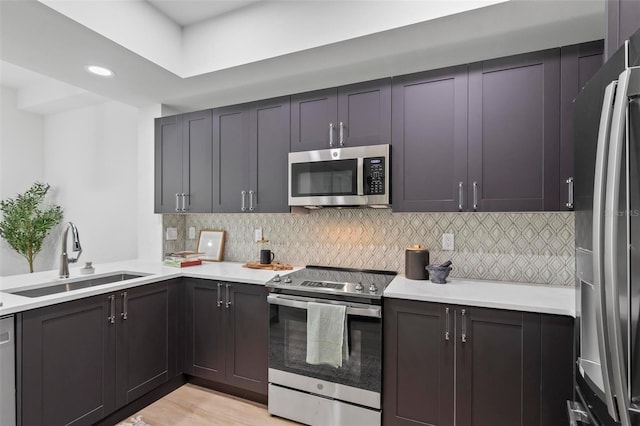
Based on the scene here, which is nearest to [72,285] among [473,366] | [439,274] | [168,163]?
[168,163]

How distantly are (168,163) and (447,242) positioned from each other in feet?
8.71

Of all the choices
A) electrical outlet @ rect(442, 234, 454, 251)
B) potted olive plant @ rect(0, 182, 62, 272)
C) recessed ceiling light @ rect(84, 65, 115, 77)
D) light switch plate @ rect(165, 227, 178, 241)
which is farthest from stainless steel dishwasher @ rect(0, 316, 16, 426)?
potted olive plant @ rect(0, 182, 62, 272)

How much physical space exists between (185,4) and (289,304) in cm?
229

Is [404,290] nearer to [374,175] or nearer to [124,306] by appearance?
[374,175]

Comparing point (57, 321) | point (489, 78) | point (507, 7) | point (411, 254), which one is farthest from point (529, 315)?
point (57, 321)

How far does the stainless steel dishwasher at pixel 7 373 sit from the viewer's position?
5.19 feet

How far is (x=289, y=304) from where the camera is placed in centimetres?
215

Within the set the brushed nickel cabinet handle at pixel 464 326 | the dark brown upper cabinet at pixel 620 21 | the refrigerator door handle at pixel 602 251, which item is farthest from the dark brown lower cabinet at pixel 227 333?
the dark brown upper cabinet at pixel 620 21

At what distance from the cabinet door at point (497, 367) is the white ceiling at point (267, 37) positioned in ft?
5.53

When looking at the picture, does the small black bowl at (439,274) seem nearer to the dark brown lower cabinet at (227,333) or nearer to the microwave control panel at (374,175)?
the microwave control panel at (374,175)

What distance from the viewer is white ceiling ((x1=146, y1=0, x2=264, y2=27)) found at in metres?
2.33

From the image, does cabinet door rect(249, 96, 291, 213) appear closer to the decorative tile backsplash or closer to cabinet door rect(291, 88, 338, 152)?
cabinet door rect(291, 88, 338, 152)

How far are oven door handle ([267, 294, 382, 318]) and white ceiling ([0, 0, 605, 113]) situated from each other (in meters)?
1.69

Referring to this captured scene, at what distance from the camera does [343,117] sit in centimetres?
239
